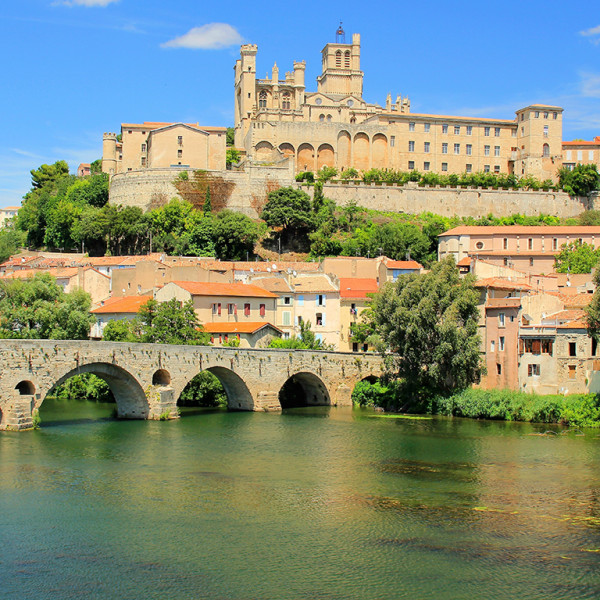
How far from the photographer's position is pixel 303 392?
1822 inches

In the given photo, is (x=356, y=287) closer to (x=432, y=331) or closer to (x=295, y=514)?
(x=432, y=331)

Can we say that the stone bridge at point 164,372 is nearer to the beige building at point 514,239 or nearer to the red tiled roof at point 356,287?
the red tiled roof at point 356,287

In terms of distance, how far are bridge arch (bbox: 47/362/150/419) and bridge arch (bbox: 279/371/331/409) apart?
354 inches

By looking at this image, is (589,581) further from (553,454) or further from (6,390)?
(6,390)

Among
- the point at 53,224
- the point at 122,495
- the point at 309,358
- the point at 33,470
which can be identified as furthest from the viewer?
the point at 53,224

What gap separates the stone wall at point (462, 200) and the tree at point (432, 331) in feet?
128

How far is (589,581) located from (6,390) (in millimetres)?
21853

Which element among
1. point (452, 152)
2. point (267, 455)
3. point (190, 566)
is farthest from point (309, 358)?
point (452, 152)

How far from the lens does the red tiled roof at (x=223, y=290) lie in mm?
47312

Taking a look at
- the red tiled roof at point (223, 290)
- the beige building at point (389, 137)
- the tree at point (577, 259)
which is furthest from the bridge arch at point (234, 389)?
the beige building at point (389, 137)

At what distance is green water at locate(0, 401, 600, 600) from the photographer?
18.6 metres

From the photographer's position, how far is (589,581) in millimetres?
18641

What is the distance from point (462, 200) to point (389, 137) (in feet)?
38.1

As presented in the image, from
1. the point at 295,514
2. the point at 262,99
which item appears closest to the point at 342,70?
the point at 262,99
